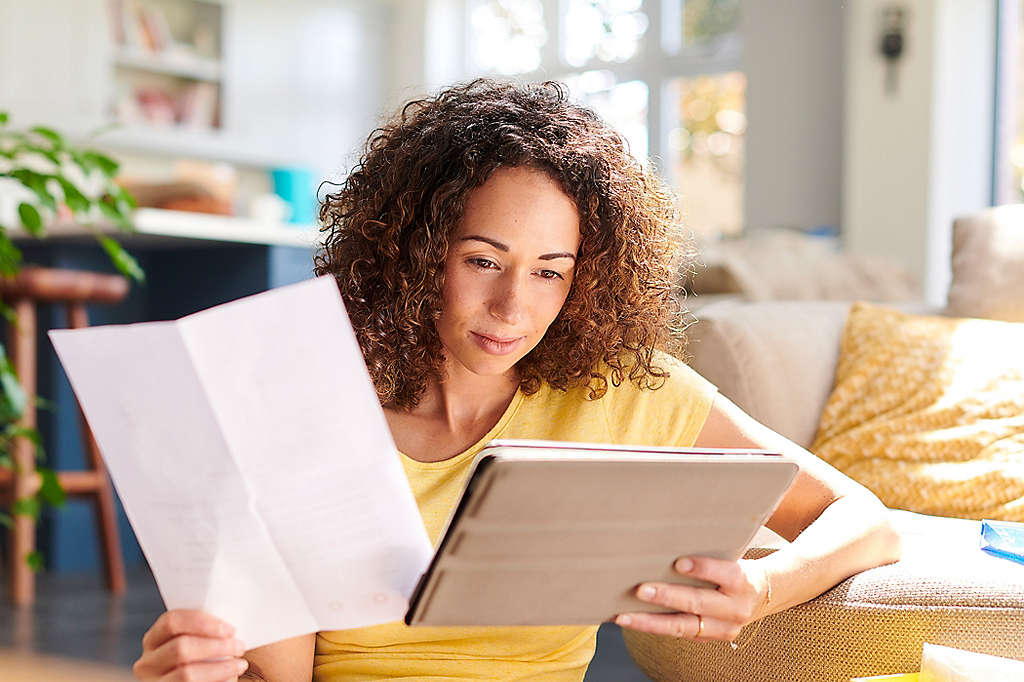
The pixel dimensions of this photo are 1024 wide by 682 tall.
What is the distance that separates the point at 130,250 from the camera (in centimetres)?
378

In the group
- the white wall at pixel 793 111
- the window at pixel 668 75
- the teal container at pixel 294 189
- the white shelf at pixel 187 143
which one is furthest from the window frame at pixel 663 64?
the white shelf at pixel 187 143

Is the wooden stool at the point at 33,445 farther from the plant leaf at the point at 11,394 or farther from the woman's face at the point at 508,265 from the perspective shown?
the woman's face at the point at 508,265

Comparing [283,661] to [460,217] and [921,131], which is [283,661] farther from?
[921,131]

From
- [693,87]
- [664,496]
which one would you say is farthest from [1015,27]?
[664,496]

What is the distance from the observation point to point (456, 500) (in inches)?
43.2

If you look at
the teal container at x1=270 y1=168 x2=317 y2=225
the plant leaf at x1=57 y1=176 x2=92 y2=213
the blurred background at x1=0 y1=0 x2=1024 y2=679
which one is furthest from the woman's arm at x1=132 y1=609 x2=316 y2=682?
the teal container at x1=270 y1=168 x2=317 y2=225

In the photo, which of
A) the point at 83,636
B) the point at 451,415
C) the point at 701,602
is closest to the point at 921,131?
the point at 83,636

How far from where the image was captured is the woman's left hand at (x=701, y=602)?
2.90ft

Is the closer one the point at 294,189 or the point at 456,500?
the point at 456,500

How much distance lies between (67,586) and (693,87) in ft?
12.3

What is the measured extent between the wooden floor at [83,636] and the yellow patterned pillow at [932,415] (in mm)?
961

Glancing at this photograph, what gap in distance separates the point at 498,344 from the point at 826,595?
393mm

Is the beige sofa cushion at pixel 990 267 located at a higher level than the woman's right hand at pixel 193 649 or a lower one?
higher

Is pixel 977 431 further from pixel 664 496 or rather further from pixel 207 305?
pixel 207 305
